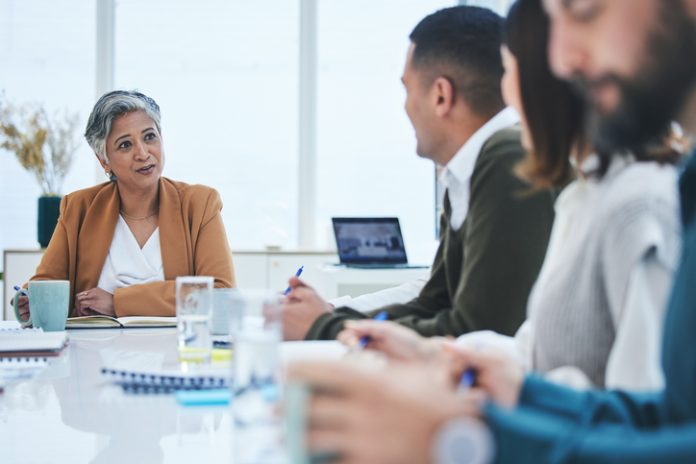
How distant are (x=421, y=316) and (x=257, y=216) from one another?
3.60 metres

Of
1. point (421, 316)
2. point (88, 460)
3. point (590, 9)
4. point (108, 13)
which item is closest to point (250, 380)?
point (88, 460)

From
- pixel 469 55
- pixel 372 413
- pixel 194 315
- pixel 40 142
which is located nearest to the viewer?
pixel 372 413

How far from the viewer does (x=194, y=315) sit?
5.09 ft

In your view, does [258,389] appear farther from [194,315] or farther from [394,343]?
[194,315]

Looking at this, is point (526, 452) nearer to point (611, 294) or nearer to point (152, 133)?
point (611, 294)

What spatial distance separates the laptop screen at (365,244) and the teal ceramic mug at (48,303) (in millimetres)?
2309

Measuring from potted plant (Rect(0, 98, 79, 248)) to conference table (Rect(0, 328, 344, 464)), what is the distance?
3623 millimetres

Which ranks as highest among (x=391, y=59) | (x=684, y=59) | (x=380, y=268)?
(x=391, y=59)

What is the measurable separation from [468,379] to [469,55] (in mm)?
1097

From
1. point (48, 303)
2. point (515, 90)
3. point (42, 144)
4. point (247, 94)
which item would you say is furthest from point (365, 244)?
point (515, 90)

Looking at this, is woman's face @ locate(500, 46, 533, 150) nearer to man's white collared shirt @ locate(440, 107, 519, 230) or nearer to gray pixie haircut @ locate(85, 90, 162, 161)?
man's white collared shirt @ locate(440, 107, 519, 230)

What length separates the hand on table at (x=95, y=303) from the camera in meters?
2.47

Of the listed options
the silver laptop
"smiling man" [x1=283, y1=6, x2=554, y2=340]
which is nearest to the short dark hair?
"smiling man" [x1=283, y1=6, x2=554, y2=340]

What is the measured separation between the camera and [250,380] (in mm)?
784
